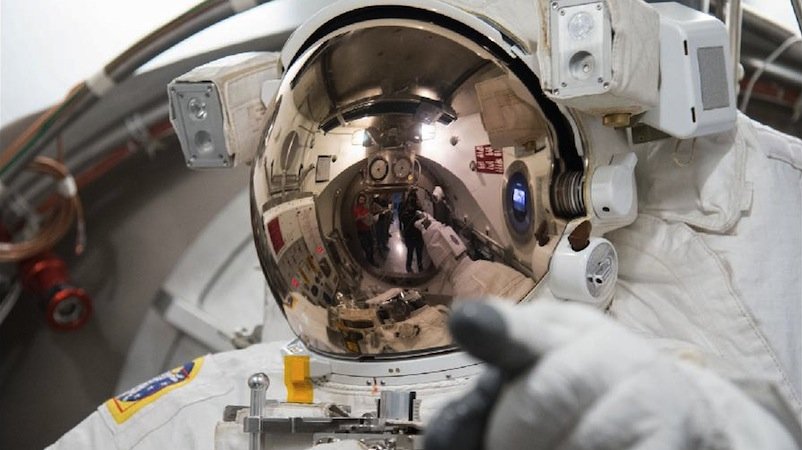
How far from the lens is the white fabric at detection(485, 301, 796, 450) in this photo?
554 mm

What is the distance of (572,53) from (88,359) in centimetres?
140

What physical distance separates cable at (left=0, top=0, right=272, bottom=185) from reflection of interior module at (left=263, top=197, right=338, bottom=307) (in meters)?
0.67

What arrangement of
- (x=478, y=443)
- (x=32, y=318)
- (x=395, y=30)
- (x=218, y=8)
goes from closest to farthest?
(x=478, y=443) < (x=395, y=30) < (x=218, y=8) < (x=32, y=318)

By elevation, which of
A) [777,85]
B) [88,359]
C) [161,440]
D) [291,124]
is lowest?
[88,359]

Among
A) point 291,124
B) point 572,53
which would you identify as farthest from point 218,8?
point 572,53

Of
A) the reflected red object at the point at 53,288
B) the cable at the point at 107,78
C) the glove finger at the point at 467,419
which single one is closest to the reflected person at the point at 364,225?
the glove finger at the point at 467,419

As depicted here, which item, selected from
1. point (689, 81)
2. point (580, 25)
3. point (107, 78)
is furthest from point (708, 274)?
point (107, 78)

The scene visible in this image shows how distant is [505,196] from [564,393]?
1.82 feet

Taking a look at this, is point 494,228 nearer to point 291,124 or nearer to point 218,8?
point 291,124

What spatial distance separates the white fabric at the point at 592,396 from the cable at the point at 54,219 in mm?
1528

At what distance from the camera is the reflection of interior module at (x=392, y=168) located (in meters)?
1.09

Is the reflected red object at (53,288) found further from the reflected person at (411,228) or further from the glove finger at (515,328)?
the glove finger at (515,328)

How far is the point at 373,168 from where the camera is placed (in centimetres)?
110

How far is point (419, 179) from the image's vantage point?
109 centimetres
